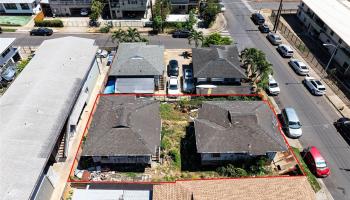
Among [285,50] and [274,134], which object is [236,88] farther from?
[285,50]

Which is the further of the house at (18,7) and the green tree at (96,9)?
the house at (18,7)

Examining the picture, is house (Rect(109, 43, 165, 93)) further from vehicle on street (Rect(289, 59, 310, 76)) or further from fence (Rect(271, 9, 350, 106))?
fence (Rect(271, 9, 350, 106))

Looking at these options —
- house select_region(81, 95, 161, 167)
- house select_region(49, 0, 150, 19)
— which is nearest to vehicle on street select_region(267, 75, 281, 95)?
house select_region(81, 95, 161, 167)

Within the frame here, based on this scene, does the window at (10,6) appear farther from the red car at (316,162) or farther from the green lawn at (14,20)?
the red car at (316,162)

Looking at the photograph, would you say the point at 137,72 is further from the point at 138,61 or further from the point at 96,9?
the point at 96,9

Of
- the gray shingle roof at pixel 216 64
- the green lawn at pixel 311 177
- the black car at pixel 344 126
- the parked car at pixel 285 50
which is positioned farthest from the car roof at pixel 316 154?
the parked car at pixel 285 50

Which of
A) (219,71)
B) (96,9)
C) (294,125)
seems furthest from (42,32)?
(294,125)

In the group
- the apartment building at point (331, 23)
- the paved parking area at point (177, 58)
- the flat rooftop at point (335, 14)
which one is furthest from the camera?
the flat rooftop at point (335, 14)
